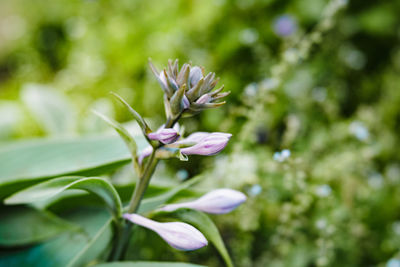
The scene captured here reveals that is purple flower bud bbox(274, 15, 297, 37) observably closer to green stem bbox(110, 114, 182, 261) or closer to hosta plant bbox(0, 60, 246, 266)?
hosta plant bbox(0, 60, 246, 266)

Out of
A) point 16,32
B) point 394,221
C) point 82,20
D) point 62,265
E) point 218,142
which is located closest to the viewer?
point 218,142

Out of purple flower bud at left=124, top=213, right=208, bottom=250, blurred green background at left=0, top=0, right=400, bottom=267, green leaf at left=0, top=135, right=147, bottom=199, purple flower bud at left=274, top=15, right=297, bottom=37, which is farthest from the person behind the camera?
purple flower bud at left=274, top=15, right=297, bottom=37

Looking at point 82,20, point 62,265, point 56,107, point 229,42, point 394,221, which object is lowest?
point 394,221

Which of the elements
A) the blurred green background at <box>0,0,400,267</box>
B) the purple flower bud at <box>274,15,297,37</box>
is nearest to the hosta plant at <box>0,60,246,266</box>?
the blurred green background at <box>0,0,400,267</box>

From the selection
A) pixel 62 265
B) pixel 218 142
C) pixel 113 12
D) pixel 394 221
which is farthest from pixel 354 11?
pixel 62 265

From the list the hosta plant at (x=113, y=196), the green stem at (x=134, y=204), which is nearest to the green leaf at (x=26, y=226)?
the hosta plant at (x=113, y=196)

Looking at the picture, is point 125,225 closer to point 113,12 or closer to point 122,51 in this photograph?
point 122,51

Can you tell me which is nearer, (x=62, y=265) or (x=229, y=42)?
(x=62, y=265)
